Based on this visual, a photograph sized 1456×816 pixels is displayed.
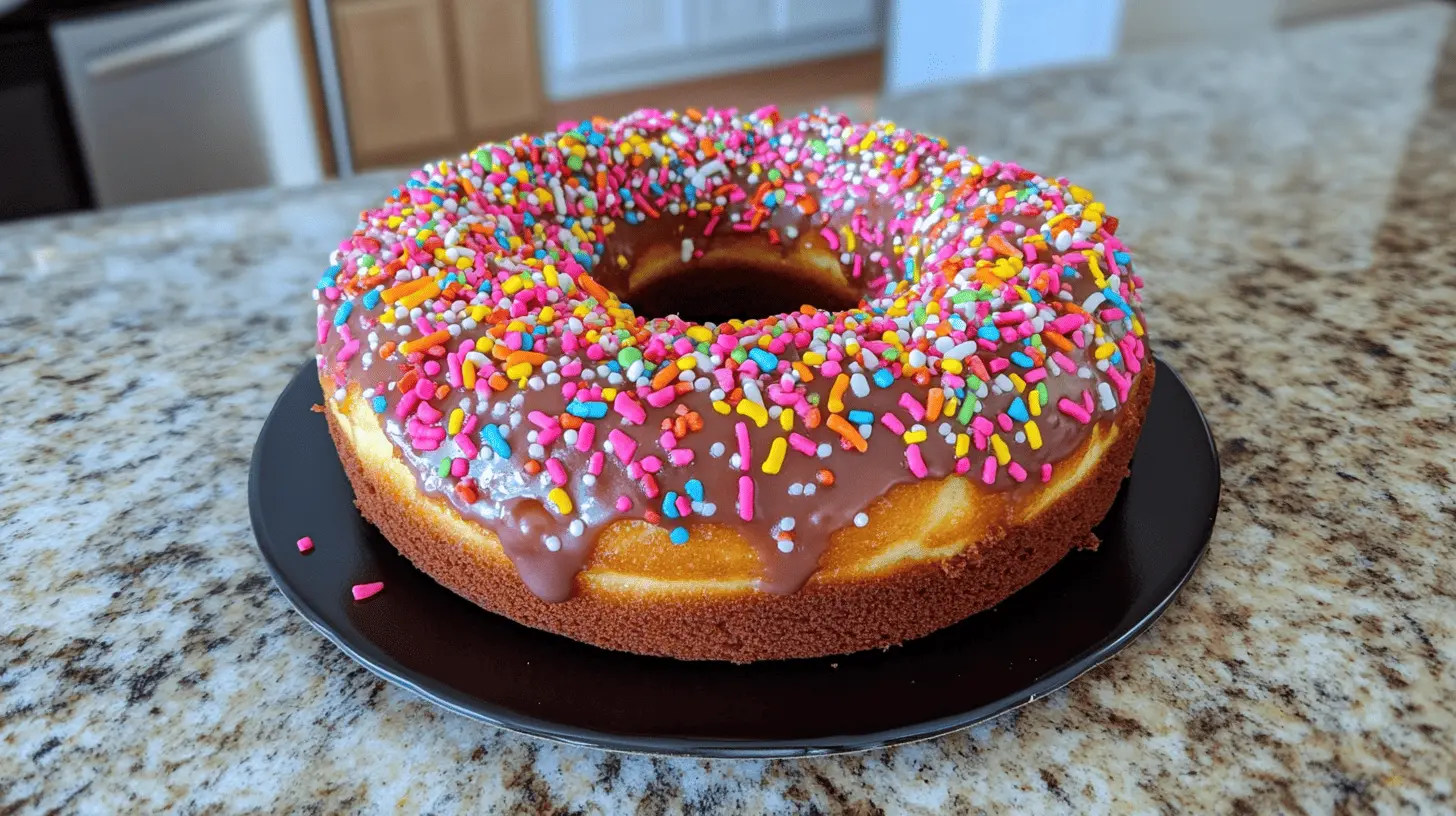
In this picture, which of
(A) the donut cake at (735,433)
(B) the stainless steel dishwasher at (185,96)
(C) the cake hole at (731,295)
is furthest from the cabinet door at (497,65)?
(A) the donut cake at (735,433)

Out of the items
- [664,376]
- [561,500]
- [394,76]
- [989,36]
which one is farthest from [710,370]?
[989,36]

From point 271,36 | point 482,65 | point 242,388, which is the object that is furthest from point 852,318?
point 482,65

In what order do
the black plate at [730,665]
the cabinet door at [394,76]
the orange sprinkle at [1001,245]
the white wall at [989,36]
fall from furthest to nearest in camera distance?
the white wall at [989,36] < the cabinet door at [394,76] < the orange sprinkle at [1001,245] < the black plate at [730,665]

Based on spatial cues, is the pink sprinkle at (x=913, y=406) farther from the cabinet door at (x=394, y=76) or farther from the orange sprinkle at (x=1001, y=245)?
the cabinet door at (x=394, y=76)

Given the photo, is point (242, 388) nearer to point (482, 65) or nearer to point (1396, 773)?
point (1396, 773)

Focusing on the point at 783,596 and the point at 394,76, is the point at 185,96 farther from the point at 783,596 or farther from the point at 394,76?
the point at 783,596

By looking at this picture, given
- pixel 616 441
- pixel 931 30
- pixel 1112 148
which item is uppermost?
pixel 616 441
